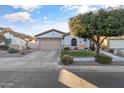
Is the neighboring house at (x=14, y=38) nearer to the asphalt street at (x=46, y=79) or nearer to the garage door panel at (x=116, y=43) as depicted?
the asphalt street at (x=46, y=79)

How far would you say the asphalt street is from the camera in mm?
10977

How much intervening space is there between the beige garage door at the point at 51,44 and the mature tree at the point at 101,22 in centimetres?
428

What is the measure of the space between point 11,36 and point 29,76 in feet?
16.7

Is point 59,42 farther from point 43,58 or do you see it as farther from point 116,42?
point 116,42

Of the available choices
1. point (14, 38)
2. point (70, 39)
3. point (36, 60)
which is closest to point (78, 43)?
point (70, 39)

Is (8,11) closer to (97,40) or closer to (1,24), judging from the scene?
(1,24)

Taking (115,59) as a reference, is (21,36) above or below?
above

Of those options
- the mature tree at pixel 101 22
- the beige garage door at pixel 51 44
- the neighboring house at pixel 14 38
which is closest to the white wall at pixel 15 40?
the neighboring house at pixel 14 38

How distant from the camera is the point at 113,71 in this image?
14.5m

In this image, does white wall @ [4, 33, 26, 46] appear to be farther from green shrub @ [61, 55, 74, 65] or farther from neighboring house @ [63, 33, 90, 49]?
neighboring house @ [63, 33, 90, 49]

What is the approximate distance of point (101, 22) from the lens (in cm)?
1623
